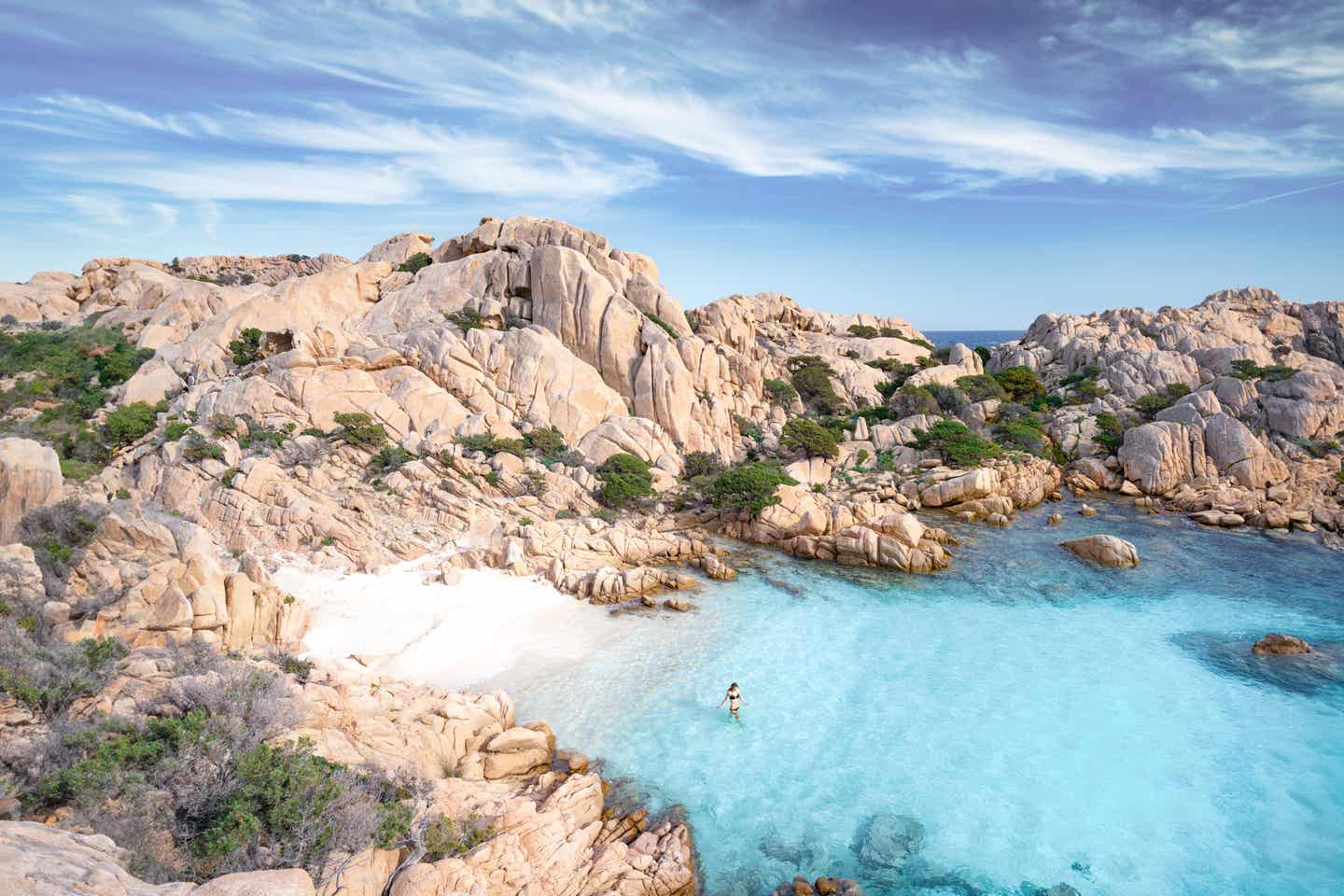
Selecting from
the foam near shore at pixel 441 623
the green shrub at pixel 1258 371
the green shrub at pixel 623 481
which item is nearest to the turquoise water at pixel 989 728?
the foam near shore at pixel 441 623

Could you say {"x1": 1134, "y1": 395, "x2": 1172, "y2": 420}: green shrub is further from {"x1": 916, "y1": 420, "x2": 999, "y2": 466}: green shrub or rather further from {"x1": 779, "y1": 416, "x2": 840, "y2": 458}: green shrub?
{"x1": 779, "y1": 416, "x2": 840, "y2": 458}: green shrub

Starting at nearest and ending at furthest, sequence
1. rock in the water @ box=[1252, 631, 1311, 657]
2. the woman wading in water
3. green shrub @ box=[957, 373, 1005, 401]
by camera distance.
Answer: the woman wading in water
rock in the water @ box=[1252, 631, 1311, 657]
green shrub @ box=[957, 373, 1005, 401]

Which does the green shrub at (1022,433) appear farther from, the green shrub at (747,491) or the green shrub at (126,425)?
the green shrub at (126,425)

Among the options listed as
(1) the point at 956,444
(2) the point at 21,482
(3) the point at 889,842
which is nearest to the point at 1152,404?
(1) the point at 956,444

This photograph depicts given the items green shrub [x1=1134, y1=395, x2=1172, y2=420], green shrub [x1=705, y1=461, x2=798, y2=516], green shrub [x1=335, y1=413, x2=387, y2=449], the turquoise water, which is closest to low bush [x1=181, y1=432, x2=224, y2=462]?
green shrub [x1=335, y1=413, x2=387, y2=449]

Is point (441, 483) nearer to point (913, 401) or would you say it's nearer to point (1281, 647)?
point (1281, 647)

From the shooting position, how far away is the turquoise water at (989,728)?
1272 centimetres

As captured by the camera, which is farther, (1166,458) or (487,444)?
(1166,458)

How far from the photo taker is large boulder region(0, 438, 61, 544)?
15.7 metres

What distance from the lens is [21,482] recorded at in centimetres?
1597

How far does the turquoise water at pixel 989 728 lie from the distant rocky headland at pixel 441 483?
1.81 metres

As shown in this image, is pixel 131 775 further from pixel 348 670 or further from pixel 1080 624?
pixel 1080 624

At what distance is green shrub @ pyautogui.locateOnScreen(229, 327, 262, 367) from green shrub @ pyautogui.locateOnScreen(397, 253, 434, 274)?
1513 centimetres

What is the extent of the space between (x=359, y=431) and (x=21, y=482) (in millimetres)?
14279
